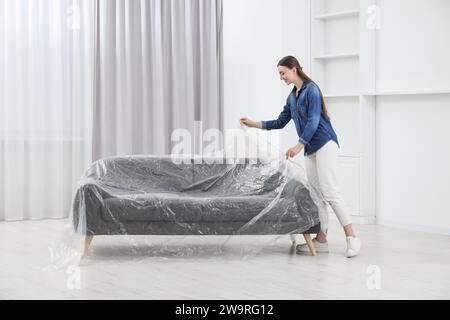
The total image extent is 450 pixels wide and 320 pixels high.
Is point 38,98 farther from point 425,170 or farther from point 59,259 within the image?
point 425,170

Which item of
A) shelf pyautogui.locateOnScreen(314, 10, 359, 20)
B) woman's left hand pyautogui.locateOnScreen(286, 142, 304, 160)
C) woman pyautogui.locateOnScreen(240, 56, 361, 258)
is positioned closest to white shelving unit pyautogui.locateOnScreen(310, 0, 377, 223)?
shelf pyautogui.locateOnScreen(314, 10, 359, 20)

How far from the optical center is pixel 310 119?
14.5 ft

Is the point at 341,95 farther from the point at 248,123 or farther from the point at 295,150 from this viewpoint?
the point at 295,150

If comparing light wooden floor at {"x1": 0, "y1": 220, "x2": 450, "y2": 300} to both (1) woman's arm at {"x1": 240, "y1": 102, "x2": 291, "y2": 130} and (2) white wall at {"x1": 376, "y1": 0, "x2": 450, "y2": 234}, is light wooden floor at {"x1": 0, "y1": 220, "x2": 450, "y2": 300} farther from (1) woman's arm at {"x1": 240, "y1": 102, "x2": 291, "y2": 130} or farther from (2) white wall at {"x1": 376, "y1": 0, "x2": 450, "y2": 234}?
(1) woman's arm at {"x1": 240, "y1": 102, "x2": 291, "y2": 130}

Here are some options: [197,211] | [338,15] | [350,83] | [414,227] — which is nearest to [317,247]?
[197,211]

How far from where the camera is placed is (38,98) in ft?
20.3

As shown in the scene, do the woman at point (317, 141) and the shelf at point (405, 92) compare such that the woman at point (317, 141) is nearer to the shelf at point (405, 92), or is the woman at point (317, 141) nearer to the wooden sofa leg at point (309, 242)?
the wooden sofa leg at point (309, 242)

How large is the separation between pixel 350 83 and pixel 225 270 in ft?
9.17

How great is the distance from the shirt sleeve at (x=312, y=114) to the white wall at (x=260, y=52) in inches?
76.5

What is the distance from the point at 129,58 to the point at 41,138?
1.08 metres

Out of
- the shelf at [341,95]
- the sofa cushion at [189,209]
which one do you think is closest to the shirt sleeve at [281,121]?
the sofa cushion at [189,209]

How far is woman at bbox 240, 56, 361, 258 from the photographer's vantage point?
442 centimetres

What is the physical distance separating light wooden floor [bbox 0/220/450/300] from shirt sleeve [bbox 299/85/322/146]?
0.68 m
